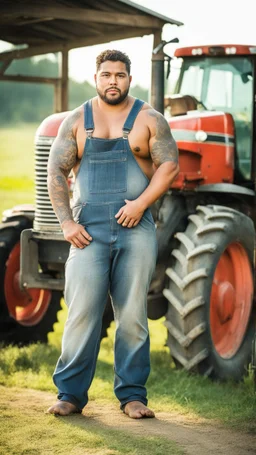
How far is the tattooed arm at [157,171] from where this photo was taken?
18.2 feet

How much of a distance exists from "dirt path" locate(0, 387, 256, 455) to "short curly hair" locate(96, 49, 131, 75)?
6.71 ft

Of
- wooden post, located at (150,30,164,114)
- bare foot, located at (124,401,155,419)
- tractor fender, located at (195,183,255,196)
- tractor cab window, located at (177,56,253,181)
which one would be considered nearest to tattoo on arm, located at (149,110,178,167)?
bare foot, located at (124,401,155,419)

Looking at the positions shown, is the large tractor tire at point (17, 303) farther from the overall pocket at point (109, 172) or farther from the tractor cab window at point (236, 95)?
the overall pocket at point (109, 172)

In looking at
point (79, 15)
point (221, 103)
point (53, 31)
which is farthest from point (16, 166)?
point (79, 15)

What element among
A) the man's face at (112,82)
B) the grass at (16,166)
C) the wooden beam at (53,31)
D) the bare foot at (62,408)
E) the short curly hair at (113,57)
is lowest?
the grass at (16,166)

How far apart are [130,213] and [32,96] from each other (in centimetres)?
5668

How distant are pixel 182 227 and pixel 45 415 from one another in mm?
2384

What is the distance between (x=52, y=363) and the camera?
306 inches

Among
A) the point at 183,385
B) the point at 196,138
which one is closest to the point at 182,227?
the point at 196,138

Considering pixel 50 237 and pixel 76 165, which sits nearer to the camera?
pixel 76 165

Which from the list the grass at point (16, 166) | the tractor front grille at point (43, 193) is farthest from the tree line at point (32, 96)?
the tractor front grille at point (43, 193)

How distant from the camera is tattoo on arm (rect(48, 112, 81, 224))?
18.7 feet

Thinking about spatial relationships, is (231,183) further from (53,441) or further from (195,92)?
(53,441)

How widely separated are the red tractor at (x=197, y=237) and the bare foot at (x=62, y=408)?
1.50 meters
